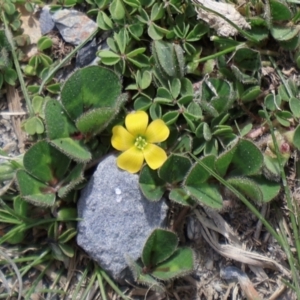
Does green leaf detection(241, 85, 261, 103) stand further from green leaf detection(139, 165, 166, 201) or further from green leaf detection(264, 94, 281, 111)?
green leaf detection(139, 165, 166, 201)

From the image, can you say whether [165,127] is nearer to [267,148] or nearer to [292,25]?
[267,148]

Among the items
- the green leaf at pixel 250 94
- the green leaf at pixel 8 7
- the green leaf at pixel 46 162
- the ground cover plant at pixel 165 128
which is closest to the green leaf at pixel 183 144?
the ground cover plant at pixel 165 128

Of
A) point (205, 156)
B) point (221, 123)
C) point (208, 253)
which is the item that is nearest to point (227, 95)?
point (221, 123)

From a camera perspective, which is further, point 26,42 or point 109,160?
point 26,42

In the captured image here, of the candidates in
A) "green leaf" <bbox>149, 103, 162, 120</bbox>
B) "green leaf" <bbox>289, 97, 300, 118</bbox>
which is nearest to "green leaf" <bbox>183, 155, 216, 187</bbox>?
"green leaf" <bbox>149, 103, 162, 120</bbox>

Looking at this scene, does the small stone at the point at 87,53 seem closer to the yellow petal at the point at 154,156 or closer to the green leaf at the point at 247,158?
the yellow petal at the point at 154,156
